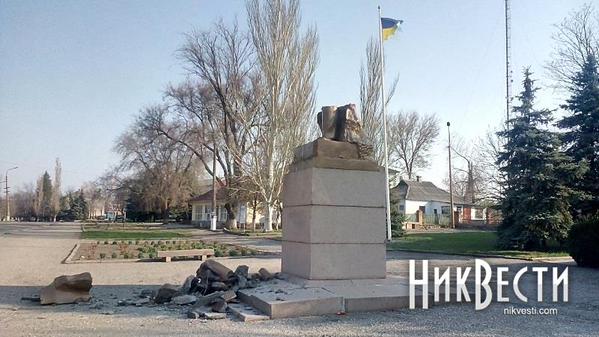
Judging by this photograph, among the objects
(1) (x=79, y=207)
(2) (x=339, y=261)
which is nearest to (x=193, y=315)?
(2) (x=339, y=261)

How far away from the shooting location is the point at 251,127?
124 feet

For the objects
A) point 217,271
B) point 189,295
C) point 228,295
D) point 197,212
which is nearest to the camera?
point 228,295

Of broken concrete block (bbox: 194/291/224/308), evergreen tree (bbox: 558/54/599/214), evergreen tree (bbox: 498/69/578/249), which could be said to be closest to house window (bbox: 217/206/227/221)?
evergreen tree (bbox: 498/69/578/249)

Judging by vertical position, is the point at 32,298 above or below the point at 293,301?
below

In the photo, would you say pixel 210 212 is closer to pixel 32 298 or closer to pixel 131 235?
pixel 131 235

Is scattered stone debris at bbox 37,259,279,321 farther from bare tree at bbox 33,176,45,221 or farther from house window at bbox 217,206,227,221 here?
bare tree at bbox 33,176,45,221

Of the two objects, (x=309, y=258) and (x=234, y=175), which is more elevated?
(x=234, y=175)

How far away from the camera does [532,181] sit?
2072cm

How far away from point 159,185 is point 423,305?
5465 centimetres

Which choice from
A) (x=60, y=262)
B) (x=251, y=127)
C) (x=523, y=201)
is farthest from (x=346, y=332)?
(x=251, y=127)

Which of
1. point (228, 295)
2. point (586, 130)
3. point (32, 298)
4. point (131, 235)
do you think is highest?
point (586, 130)

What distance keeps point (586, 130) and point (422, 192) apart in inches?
1632

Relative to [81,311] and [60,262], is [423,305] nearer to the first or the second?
[81,311]

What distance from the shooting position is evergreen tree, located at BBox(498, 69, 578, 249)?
2014 centimetres
